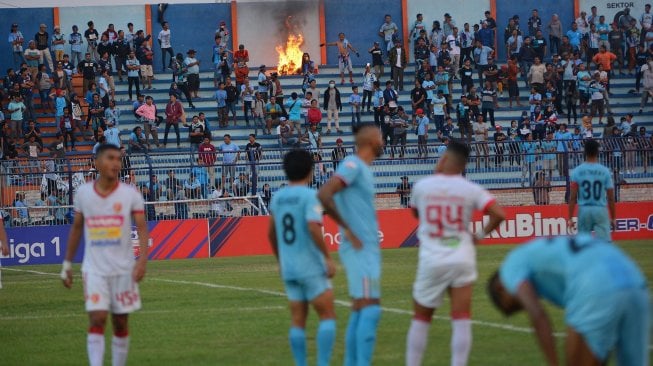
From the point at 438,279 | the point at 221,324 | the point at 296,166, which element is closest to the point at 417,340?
the point at 438,279

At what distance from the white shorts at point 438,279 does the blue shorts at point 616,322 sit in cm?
304

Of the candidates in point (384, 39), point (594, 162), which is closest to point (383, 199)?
point (594, 162)

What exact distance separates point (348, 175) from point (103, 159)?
85.6 inches

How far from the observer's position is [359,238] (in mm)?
10297

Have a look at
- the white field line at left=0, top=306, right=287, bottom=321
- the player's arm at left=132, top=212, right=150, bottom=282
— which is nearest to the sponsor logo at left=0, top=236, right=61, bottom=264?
the white field line at left=0, top=306, right=287, bottom=321

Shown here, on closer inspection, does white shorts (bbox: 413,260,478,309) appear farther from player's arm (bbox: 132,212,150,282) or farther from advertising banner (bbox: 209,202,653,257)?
advertising banner (bbox: 209,202,653,257)

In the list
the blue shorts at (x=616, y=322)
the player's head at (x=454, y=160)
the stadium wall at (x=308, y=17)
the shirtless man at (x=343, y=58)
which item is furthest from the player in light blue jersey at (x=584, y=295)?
the stadium wall at (x=308, y=17)

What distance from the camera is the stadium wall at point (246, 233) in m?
29.7

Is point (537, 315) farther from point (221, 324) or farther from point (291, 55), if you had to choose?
point (291, 55)

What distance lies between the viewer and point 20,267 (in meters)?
28.9

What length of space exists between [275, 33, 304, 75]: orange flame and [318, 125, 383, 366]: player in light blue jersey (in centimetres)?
3837

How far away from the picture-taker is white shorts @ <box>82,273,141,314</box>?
33.8ft

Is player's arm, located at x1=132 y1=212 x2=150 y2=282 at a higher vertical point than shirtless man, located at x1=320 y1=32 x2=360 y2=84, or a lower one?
lower

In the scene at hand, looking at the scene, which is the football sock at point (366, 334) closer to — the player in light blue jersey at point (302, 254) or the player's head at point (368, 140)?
the player in light blue jersey at point (302, 254)
